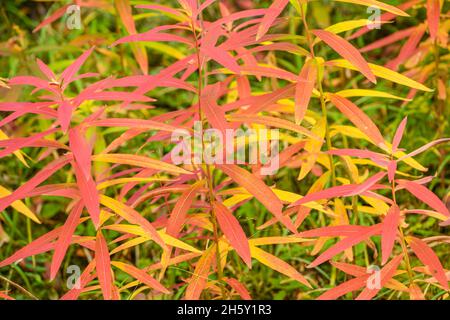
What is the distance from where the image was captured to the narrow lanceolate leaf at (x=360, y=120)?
52.8 inches

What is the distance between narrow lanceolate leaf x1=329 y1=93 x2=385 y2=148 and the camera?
4.40 ft

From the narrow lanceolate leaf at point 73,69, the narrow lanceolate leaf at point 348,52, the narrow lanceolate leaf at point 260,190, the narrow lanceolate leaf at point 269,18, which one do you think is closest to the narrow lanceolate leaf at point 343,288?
the narrow lanceolate leaf at point 260,190

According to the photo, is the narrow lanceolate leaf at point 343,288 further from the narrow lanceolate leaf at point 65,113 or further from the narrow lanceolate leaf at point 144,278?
the narrow lanceolate leaf at point 65,113

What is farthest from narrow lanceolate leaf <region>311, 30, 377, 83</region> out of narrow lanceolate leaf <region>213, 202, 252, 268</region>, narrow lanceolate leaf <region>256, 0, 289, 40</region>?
narrow lanceolate leaf <region>213, 202, 252, 268</region>

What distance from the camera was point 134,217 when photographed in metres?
1.26

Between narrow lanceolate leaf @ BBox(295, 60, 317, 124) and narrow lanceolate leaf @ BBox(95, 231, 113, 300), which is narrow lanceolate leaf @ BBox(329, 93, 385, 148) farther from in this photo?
narrow lanceolate leaf @ BBox(95, 231, 113, 300)

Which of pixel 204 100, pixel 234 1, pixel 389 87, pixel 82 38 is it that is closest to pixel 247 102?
pixel 204 100

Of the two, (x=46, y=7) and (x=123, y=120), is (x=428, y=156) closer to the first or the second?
(x=123, y=120)

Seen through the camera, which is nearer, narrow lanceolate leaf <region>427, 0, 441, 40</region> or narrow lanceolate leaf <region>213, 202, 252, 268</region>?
narrow lanceolate leaf <region>213, 202, 252, 268</region>

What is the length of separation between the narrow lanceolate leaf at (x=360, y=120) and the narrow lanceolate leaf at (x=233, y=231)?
0.27 meters

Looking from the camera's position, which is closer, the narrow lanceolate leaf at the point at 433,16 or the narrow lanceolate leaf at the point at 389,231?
the narrow lanceolate leaf at the point at 389,231

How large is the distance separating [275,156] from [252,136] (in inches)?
4.4

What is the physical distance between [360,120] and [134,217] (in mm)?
438

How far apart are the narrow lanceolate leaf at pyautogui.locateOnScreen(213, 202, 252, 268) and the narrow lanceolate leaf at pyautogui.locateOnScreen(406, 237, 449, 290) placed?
0.29 m
